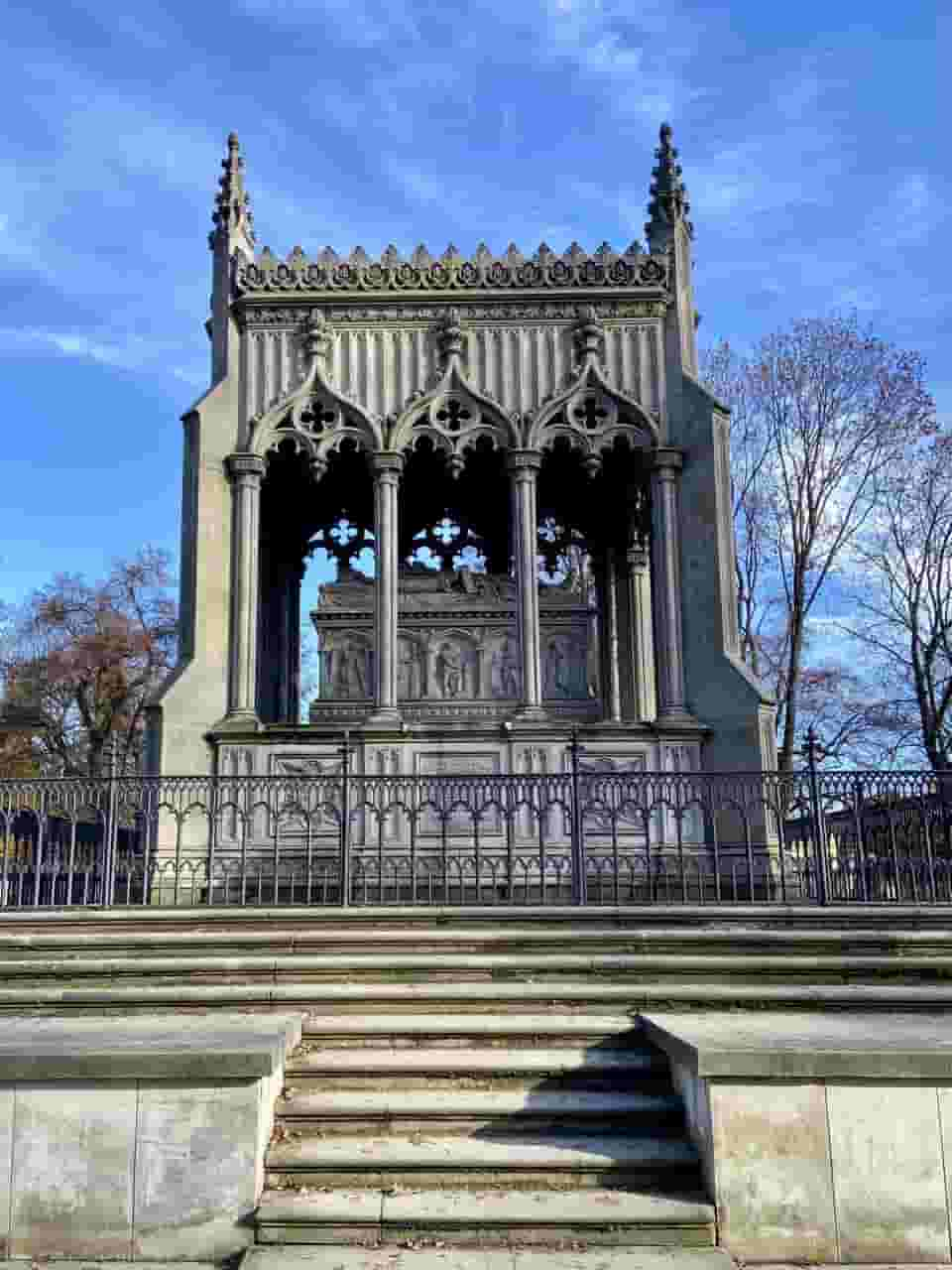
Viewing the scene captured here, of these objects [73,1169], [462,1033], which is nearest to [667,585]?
[462,1033]

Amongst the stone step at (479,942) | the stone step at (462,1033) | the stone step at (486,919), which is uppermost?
the stone step at (486,919)

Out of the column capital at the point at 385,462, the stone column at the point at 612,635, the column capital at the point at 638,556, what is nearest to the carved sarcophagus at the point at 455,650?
the column capital at the point at 385,462

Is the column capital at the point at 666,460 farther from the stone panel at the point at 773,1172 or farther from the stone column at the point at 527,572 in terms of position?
the stone panel at the point at 773,1172

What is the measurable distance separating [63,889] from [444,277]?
1029 cm

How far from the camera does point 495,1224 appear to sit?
5.46 meters

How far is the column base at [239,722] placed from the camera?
15.5 metres

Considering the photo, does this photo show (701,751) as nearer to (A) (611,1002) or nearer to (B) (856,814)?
(B) (856,814)

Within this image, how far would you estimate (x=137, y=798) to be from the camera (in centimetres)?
1347

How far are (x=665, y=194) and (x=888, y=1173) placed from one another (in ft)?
51.2

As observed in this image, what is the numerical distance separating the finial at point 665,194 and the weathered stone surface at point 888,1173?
48.8 feet

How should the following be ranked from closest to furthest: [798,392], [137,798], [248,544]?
1. [137,798]
2. [248,544]
3. [798,392]

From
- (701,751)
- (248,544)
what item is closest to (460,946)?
(701,751)

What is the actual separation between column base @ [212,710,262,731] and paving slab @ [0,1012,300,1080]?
8.61 meters

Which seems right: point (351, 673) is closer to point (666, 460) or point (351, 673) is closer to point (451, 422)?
point (451, 422)
